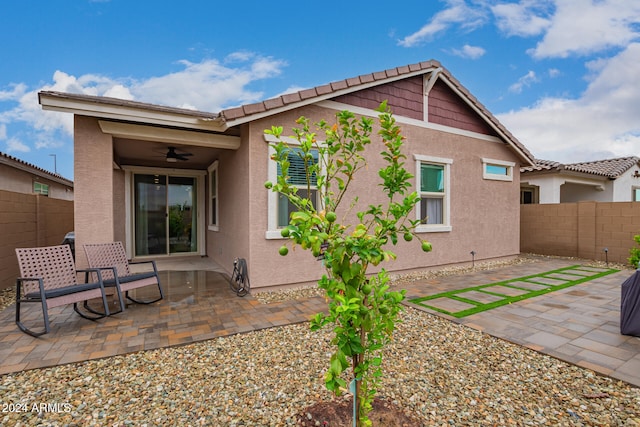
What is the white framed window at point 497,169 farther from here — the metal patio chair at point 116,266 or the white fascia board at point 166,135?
the metal patio chair at point 116,266

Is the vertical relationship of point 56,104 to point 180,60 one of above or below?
below

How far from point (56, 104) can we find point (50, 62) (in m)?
9.68

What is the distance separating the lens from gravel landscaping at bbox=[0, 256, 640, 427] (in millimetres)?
2379

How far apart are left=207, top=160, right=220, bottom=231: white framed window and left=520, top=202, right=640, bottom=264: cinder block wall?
35.8 ft

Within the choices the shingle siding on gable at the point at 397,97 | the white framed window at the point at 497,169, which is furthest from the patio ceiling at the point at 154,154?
the white framed window at the point at 497,169

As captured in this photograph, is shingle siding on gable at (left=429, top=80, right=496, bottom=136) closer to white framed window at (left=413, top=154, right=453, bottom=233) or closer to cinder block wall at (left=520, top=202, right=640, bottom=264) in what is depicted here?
white framed window at (left=413, top=154, right=453, bottom=233)

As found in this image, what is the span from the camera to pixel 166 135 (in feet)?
19.1

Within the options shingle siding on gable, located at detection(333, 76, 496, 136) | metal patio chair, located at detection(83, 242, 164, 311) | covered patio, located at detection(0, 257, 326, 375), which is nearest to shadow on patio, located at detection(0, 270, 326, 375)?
covered patio, located at detection(0, 257, 326, 375)

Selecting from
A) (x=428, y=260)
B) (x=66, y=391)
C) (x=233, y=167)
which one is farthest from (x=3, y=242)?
(x=428, y=260)

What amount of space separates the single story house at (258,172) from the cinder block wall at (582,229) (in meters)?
2.01

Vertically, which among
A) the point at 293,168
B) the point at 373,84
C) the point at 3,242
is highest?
the point at 373,84

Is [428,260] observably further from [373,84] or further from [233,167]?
[233,167]

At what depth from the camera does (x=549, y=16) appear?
832cm

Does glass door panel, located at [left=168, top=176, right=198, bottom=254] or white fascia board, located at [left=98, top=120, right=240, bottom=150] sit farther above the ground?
white fascia board, located at [left=98, top=120, right=240, bottom=150]
